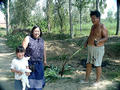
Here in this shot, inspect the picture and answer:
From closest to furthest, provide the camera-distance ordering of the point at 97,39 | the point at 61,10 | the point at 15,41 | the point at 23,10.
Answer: the point at 97,39 < the point at 15,41 < the point at 61,10 < the point at 23,10

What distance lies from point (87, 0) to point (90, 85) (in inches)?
507

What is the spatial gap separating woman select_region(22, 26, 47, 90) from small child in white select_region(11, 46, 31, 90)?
28cm

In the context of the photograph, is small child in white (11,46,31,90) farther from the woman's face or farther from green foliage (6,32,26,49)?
green foliage (6,32,26,49)

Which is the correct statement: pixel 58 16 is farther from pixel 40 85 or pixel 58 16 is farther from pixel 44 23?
pixel 40 85

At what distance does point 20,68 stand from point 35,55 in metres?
0.41

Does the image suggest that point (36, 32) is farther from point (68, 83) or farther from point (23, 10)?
point (23, 10)

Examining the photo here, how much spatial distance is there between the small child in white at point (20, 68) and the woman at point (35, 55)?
0.92 ft

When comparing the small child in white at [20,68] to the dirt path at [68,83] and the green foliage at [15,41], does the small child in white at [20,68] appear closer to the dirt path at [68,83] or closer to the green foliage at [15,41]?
the dirt path at [68,83]

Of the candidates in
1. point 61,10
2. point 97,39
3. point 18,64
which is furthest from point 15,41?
point 18,64

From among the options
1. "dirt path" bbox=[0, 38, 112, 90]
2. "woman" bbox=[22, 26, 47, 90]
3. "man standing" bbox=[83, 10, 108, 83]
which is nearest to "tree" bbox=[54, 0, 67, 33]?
"dirt path" bbox=[0, 38, 112, 90]

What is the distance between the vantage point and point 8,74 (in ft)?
16.0

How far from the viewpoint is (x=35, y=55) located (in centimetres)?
287

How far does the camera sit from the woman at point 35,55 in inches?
111

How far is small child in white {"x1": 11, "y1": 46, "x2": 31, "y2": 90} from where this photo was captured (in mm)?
2504
